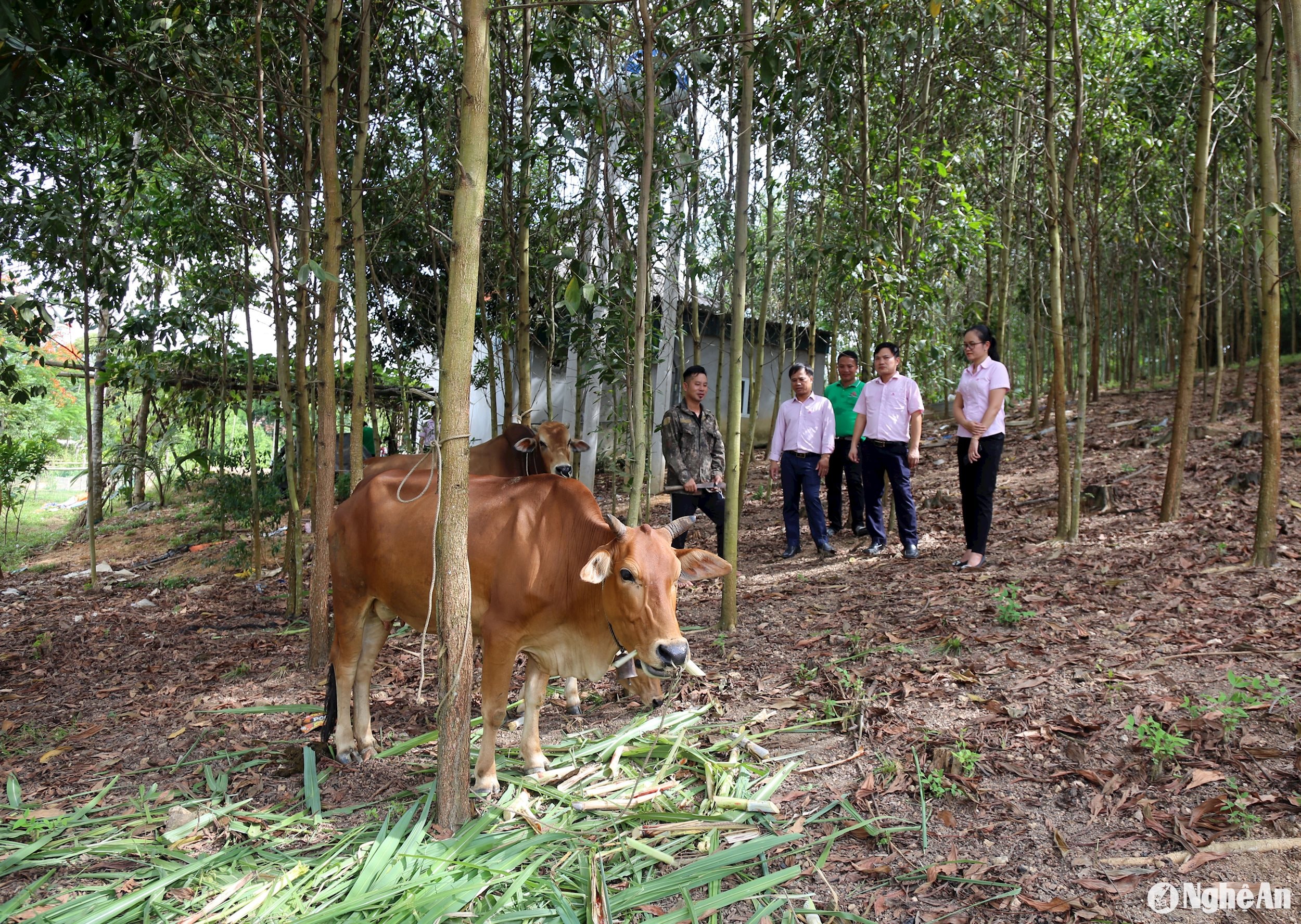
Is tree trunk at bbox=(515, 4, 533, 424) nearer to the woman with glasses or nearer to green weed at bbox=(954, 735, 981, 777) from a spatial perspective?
the woman with glasses

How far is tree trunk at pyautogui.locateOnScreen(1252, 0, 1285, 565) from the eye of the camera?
541cm

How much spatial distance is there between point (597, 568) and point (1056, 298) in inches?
198

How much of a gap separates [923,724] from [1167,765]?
1004 millimetres

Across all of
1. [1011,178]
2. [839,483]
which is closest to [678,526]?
[839,483]

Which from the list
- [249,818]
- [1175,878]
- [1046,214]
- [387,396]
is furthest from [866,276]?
[387,396]

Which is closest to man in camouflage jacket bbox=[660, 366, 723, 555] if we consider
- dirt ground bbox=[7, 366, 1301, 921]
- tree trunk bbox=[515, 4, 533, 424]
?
dirt ground bbox=[7, 366, 1301, 921]

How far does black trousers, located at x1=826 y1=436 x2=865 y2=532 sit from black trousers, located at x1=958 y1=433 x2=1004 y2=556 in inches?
69.2

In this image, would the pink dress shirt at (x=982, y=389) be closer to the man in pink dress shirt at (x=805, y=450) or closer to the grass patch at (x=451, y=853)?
the man in pink dress shirt at (x=805, y=450)

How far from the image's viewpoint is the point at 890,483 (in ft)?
25.2

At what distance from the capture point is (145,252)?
339 inches

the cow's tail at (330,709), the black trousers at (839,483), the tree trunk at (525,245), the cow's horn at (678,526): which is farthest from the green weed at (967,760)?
the black trousers at (839,483)

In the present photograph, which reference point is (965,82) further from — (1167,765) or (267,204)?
(1167,765)

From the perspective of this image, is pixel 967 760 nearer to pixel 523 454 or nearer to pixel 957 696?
pixel 957 696

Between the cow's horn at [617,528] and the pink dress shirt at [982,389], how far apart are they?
381 centimetres
